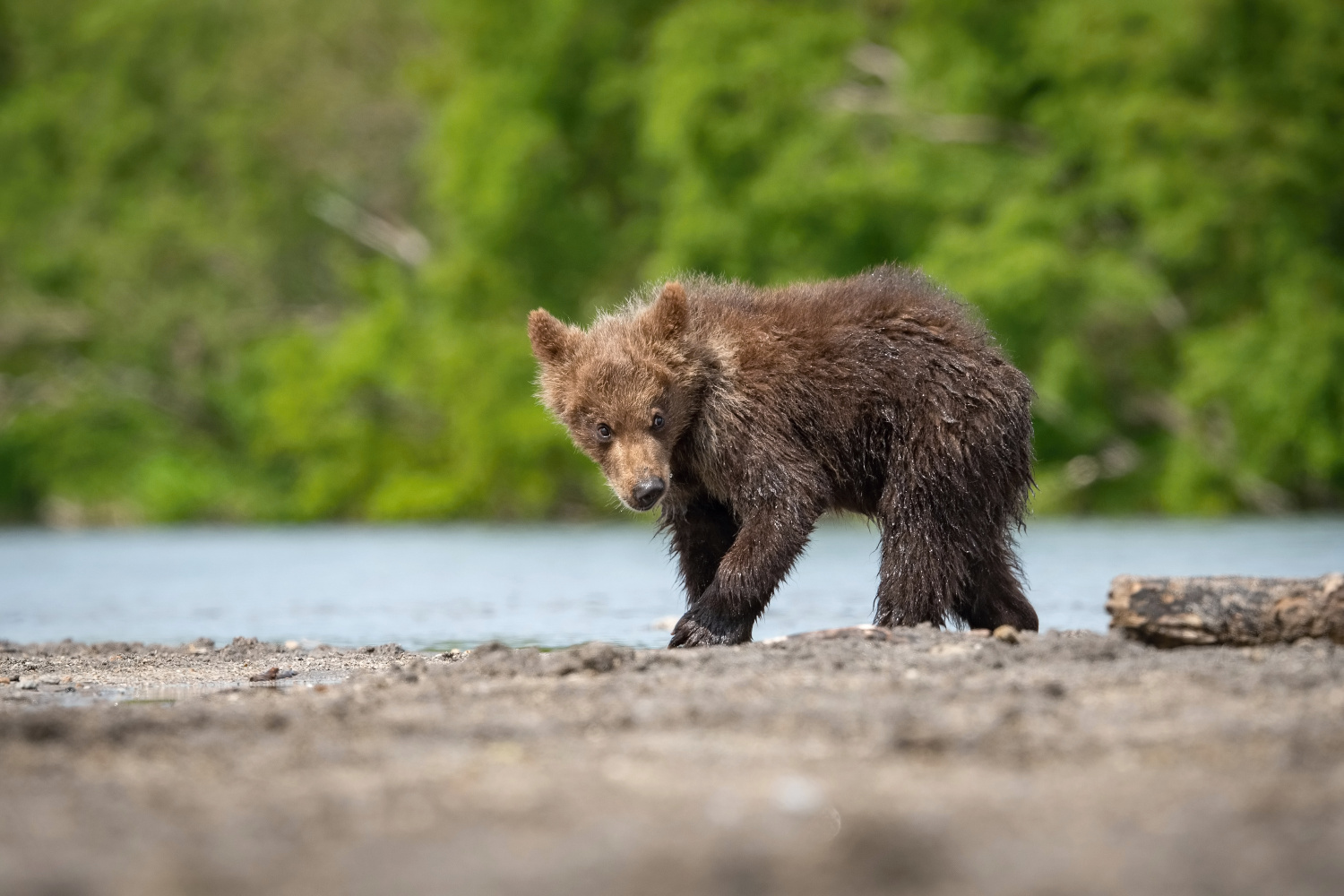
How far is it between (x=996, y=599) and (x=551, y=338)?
2.53 m

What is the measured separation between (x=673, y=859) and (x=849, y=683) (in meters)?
2.29

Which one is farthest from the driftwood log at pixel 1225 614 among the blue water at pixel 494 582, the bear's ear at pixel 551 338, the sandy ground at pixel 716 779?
the bear's ear at pixel 551 338

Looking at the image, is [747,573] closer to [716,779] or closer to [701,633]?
[701,633]

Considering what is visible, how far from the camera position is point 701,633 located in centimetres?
764

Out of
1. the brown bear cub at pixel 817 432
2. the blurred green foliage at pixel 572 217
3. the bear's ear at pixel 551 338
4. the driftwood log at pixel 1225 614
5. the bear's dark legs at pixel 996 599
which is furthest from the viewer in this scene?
the blurred green foliage at pixel 572 217

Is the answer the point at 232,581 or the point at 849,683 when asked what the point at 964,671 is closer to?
the point at 849,683

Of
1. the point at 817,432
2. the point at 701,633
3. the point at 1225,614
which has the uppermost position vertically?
the point at 817,432

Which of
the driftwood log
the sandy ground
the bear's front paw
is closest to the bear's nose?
the bear's front paw

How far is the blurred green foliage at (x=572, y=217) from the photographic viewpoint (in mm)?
23344

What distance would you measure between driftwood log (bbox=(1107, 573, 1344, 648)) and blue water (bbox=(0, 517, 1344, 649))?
2.39m

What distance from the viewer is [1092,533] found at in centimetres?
2044

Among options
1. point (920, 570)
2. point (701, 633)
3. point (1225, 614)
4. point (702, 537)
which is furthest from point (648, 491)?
point (1225, 614)

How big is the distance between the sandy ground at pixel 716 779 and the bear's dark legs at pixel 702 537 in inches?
75.1

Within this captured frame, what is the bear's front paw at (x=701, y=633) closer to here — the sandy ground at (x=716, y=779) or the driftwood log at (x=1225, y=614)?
the sandy ground at (x=716, y=779)
